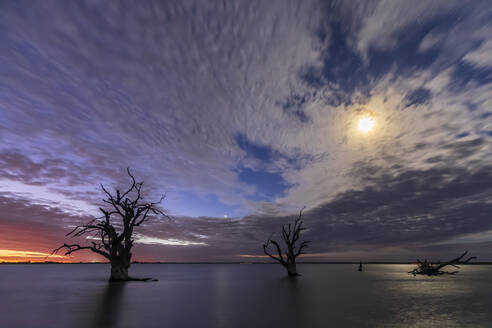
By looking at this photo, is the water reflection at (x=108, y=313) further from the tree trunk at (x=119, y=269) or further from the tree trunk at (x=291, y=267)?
the tree trunk at (x=291, y=267)

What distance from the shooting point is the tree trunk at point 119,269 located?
127ft

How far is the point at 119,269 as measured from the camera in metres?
39.3

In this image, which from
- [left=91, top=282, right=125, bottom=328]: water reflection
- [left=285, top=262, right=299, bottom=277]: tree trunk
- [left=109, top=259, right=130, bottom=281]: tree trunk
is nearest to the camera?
[left=91, top=282, right=125, bottom=328]: water reflection

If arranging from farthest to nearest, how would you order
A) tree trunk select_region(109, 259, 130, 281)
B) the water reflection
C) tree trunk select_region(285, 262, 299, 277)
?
tree trunk select_region(285, 262, 299, 277), tree trunk select_region(109, 259, 130, 281), the water reflection

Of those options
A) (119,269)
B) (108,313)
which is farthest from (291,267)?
(108,313)

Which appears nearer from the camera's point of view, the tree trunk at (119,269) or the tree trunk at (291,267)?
the tree trunk at (119,269)

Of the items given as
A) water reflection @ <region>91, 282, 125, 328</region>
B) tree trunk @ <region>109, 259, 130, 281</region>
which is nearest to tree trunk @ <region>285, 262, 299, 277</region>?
tree trunk @ <region>109, 259, 130, 281</region>

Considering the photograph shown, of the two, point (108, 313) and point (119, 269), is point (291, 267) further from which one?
point (108, 313)

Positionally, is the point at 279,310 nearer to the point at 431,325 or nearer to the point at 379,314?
the point at 379,314

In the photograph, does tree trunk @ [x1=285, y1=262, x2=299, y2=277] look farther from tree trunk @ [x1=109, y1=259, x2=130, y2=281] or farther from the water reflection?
the water reflection

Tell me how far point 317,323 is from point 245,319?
4.79 m

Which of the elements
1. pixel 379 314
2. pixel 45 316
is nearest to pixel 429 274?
pixel 379 314

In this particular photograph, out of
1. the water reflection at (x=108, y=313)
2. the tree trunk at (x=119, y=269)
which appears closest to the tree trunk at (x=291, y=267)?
the tree trunk at (x=119, y=269)

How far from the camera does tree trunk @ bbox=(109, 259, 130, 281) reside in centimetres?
3856
